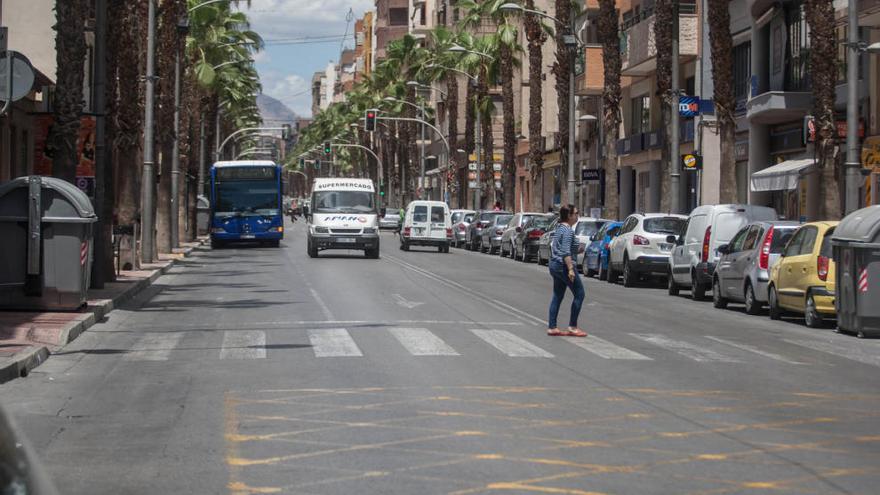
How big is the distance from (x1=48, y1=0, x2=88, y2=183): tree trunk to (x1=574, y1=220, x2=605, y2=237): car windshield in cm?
1950

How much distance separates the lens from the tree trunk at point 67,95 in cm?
2492

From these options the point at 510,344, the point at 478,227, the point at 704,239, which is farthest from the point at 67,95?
the point at 478,227

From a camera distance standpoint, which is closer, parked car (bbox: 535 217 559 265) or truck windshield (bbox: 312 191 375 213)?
parked car (bbox: 535 217 559 265)

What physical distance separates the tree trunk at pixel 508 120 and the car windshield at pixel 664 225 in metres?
34.5

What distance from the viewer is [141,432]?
32.7ft

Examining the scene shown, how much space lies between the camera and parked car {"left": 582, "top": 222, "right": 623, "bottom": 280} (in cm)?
3684

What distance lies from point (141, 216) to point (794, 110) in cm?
1957

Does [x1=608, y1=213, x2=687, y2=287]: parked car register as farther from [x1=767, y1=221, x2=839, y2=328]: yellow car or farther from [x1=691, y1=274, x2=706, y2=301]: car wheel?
[x1=767, y1=221, x2=839, y2=328]: yellow car

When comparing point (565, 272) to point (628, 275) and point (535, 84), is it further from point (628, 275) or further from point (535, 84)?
point (535, 84)

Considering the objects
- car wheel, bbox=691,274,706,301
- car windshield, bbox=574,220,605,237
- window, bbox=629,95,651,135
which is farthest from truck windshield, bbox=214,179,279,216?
car wheel, bbox=691,274,706,301

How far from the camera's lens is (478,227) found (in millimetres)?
60844

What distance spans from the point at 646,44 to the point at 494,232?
9522 millimetres

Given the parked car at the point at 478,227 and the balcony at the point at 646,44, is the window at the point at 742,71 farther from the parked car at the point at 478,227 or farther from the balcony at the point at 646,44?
the parked car at the point at 478,227

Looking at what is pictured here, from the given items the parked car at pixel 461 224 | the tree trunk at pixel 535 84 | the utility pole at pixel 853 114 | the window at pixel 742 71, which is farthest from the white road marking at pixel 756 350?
the parked car at pixel 461 224
